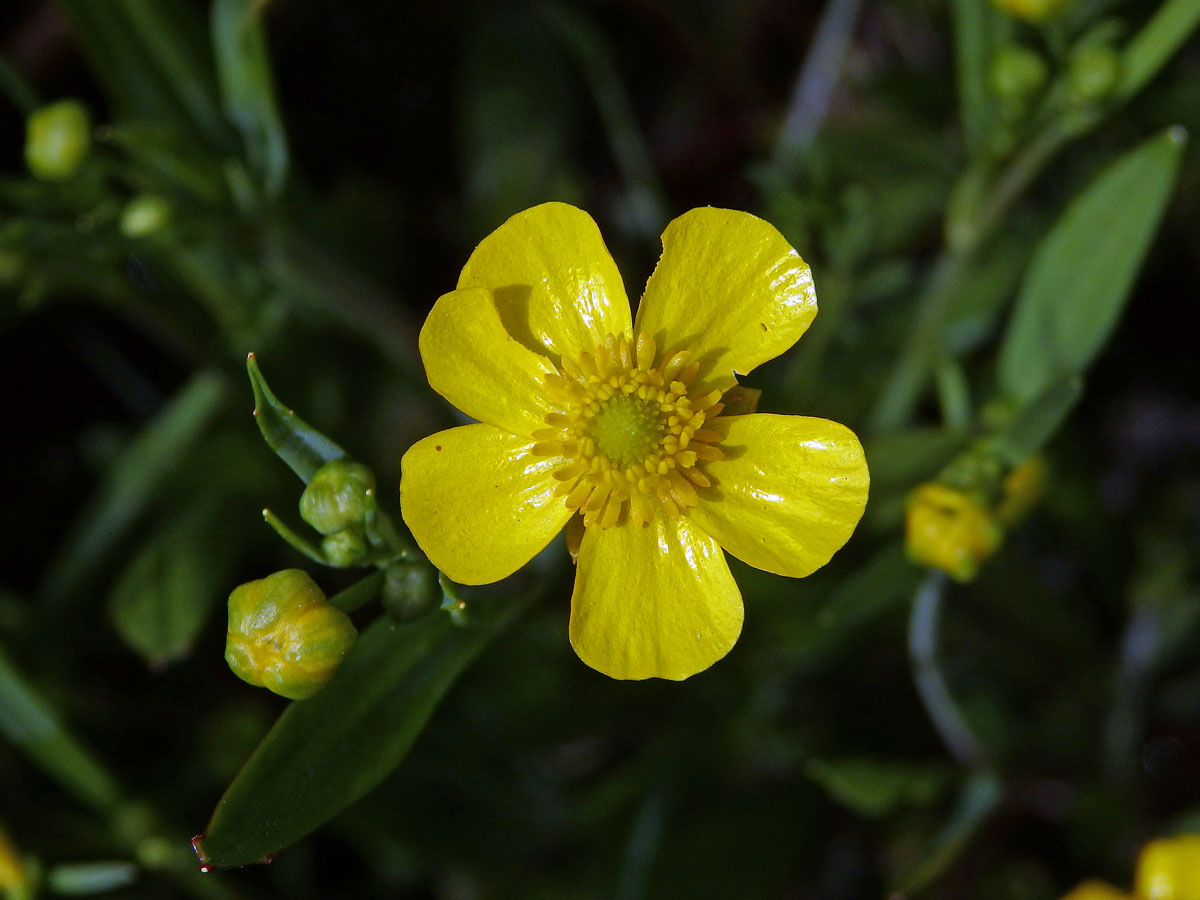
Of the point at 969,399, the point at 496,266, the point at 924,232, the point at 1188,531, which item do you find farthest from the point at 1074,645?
the point at 496,266

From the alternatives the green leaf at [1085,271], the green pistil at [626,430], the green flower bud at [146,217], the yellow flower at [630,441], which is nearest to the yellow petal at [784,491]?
the yellow flower at [630,441]

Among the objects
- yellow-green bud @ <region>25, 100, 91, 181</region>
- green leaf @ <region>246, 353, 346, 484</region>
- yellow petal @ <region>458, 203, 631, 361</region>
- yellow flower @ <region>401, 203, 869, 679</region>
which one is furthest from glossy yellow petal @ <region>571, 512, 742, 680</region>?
yellow-green bud @ <region>25, 100, 91, 181</region>

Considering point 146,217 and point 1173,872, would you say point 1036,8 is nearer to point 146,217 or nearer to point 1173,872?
point 1173,872

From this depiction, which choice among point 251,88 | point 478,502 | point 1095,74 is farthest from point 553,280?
point 1095,74

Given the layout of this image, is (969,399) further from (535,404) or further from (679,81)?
(679,81)

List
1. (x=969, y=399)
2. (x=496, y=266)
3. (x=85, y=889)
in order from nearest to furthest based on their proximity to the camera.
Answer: (x=496, y=266), (x=85, y=889), (x=969, y=399)

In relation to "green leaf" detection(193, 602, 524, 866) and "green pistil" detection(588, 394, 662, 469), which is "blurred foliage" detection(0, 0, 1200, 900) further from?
"green pistil" detection(588, 394, 662, 469)

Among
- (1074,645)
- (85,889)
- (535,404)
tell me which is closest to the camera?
(535,404)
